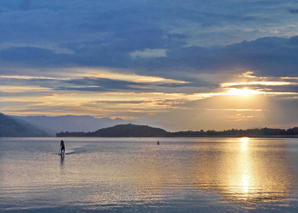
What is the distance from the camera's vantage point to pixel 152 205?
19.6 metres

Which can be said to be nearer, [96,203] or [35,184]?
[96,203]

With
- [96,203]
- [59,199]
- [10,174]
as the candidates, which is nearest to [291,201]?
[96,203]

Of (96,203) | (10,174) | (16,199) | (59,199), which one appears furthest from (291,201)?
(10,174)

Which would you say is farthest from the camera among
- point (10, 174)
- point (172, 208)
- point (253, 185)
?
point (10, 174)

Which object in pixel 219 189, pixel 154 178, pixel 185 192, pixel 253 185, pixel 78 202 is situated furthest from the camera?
pixel 154 178

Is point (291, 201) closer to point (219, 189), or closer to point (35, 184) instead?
point (219, 189)

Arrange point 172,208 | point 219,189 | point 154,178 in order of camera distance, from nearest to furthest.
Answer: point 172,208 < point 219,189 < point 154,178

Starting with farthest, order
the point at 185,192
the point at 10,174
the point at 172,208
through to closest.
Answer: the point at 10,174 < the point at 185,192 < the point at 172,208

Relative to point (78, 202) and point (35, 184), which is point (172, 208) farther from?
point (35, 184)

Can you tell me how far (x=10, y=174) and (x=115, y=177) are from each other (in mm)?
10254

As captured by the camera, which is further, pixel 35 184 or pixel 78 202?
pixel 35 184

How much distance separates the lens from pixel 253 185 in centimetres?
2706

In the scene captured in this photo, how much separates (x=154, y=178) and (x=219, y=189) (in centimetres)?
730

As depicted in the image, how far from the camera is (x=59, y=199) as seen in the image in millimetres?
21094
